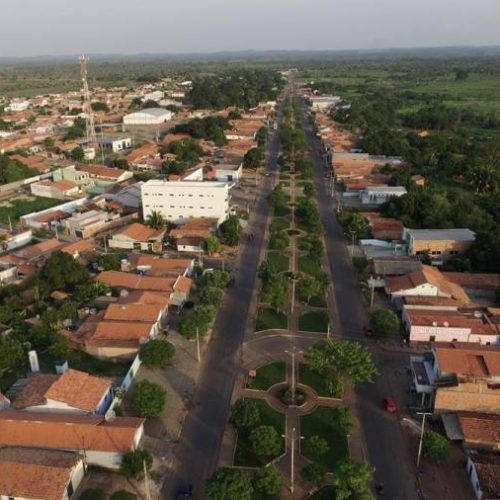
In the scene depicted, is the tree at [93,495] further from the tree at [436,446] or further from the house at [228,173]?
the house at [228,173]

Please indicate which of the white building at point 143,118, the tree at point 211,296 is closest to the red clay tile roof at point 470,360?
the tree at point 211,296

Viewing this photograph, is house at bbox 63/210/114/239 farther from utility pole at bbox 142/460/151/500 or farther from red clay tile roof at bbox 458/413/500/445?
red clay tile roof at bbox 458/413/500/445

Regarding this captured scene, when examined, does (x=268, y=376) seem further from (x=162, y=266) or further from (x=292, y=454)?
(x=162, y=266)

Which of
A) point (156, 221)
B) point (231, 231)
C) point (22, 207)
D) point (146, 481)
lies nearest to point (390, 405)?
point (146, 481)

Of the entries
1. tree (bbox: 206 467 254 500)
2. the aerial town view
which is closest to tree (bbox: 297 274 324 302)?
the aerial town view

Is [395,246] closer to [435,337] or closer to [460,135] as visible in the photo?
[435,337]
